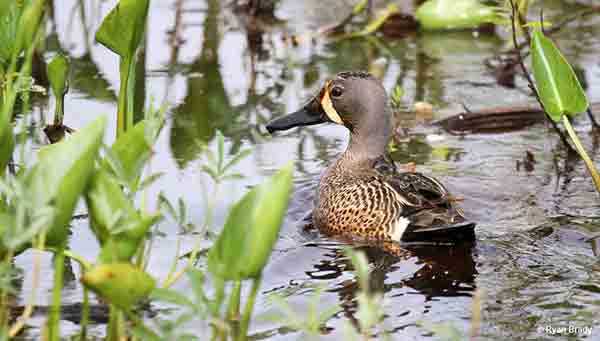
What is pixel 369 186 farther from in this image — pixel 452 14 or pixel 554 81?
pixel 452 14

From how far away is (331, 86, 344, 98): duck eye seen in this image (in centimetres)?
665

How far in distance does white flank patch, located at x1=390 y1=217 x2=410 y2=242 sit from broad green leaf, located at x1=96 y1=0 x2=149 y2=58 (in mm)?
1853

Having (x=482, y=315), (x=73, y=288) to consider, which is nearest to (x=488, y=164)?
(x=482, y=315)

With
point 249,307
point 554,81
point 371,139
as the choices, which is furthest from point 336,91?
point 249,307

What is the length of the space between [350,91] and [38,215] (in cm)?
353

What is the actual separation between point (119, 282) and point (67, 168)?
38 centimetres

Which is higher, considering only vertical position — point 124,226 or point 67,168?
A: point 67,168

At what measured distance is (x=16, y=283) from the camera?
4.88 meters

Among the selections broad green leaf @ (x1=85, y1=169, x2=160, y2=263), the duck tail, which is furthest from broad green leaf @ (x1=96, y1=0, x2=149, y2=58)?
the duck tail

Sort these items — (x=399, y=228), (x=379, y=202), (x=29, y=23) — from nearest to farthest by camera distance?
1. (x=29, y=23)
2. (x=399, y=228)
3. (x=379, y=202)

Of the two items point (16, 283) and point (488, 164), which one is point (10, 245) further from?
point (488, 164)

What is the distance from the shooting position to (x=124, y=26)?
178 inches

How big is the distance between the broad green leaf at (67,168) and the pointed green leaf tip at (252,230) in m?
0.44

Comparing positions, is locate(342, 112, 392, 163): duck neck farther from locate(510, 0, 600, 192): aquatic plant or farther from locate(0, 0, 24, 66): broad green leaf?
locate(0, 0, 24, 66): broad green leaf
